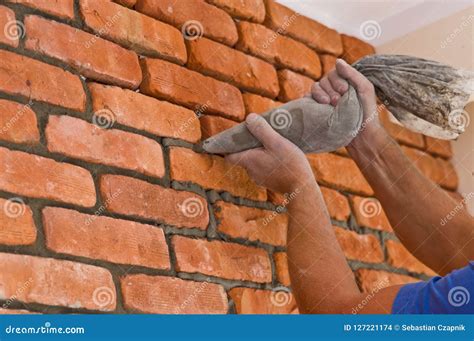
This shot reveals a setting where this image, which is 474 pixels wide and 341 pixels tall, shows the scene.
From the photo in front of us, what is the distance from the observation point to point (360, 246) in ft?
6.05

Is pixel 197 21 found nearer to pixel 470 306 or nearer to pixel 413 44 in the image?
pixel 413 44

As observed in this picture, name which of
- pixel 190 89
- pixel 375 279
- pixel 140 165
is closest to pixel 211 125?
pixel 190 89

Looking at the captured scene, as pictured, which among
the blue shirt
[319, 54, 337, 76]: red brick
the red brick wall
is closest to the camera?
the blue shirt

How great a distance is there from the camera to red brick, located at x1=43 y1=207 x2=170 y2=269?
1.27 meters

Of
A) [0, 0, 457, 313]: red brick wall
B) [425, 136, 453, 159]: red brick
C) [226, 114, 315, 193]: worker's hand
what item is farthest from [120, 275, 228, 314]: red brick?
[425, 136, 453, 159]: red brick

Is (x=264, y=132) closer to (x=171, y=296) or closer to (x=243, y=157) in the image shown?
(x=243, y=157)

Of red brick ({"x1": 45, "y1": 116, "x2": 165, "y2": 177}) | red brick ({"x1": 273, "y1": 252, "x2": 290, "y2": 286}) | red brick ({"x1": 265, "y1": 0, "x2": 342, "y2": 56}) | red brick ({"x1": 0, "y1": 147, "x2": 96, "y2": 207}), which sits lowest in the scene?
red brick ({"x1": 0, "y1": 147, "x2": 96, "y2": 207})

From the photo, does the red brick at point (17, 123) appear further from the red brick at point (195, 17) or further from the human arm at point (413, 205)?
the human arm at point (413, 205)

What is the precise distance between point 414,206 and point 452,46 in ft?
1.89

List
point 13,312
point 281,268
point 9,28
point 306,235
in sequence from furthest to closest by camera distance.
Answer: point 281,268 → point 306,235 → point 9,28 → point 13,312

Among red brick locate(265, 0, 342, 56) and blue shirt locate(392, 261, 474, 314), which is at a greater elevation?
red brick locate(265, 0, 342, 56)

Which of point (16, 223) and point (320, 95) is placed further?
point (320, 95)

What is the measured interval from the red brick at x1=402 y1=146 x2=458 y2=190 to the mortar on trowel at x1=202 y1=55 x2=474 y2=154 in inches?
22.5

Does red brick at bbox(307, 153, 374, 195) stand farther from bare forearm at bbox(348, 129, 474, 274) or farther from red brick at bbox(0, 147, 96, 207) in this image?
red brick at bbox(0, 147, 96, 207)
